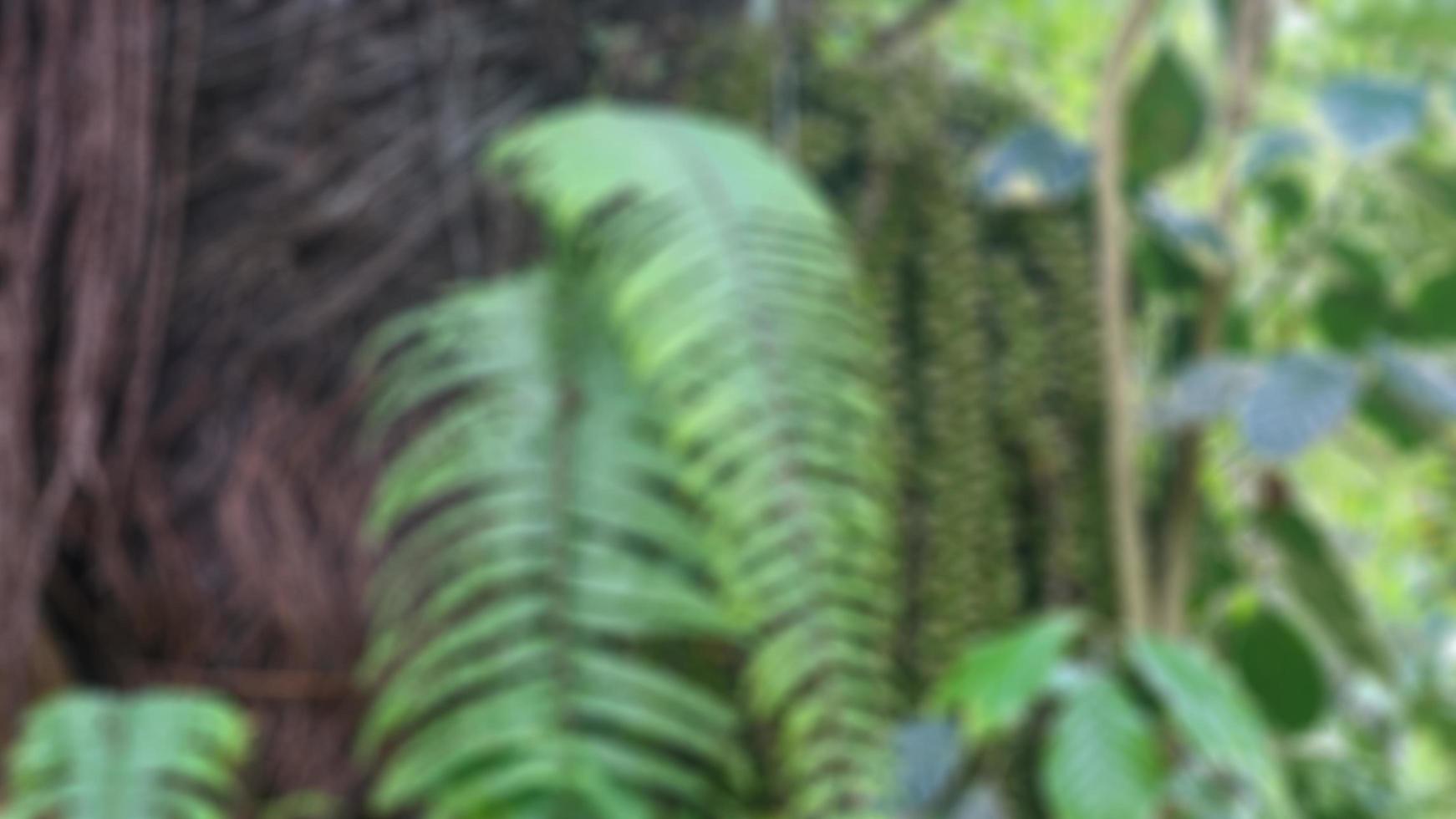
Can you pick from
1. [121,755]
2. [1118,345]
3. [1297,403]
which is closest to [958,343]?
[1118,345]

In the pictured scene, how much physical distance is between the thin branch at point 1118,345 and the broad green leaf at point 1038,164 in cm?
2

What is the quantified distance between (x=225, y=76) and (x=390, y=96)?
0.36ft

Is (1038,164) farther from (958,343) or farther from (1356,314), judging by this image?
(1356,314)

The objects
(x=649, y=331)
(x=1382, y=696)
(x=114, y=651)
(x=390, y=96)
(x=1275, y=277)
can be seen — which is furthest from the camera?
(x=1382, y=696)

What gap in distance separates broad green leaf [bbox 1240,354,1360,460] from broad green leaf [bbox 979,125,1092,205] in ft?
0.59

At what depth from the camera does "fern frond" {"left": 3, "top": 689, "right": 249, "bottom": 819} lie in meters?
0.77

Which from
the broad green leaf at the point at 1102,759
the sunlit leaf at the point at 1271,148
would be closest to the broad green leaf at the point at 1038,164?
the sunlit leaf at the point at 1271,148

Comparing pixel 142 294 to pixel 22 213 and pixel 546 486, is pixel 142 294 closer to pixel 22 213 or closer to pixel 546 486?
pixel 22 213

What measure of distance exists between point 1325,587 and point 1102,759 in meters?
0.40

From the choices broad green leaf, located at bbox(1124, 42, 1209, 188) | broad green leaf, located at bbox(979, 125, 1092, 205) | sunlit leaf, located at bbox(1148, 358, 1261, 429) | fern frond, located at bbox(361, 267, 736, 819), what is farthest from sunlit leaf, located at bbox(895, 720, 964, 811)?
broad green leaf, located at bbox(1124, 42, 1209, 188)

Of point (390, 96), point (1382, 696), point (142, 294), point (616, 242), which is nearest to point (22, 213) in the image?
point (142, 294)

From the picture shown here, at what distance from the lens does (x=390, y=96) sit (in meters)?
1.07

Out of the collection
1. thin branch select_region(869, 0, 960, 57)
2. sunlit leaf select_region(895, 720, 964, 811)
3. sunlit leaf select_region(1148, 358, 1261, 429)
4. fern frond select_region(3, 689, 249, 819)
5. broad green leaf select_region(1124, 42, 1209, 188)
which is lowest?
sunlit leaf select_region(895, 720, 964, 811)

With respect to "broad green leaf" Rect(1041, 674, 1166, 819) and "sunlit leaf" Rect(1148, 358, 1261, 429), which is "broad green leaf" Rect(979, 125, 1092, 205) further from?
"broad green leaf" Rect(1041, 674, 1166, 819)
